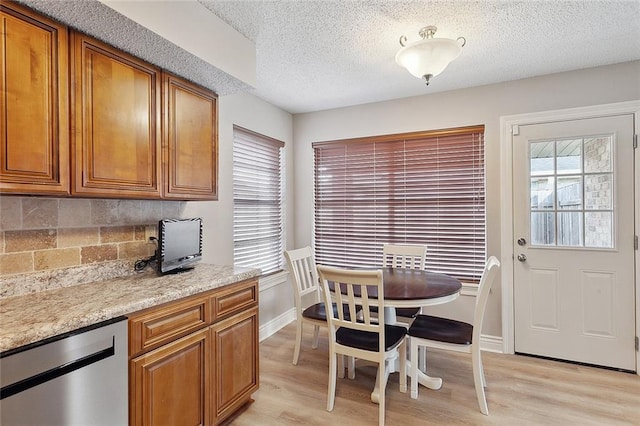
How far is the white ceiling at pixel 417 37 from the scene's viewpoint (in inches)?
76.1

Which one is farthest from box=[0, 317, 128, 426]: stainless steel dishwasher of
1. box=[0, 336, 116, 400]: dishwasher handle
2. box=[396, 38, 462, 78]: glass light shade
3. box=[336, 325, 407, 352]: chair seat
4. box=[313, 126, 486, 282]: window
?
box=[313, 126, 486, 282]: window

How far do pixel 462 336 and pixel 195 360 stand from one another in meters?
1.75

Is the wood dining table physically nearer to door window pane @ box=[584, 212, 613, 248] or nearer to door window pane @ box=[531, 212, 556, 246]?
door window pane @ box=[531, 212, 556, 246]

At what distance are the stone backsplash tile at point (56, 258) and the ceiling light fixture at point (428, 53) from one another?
2.29 m

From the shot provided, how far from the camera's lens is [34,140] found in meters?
1.42

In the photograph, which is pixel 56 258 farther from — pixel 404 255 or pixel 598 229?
pixel 598 229

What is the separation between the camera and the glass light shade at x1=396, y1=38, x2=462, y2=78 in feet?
6.27

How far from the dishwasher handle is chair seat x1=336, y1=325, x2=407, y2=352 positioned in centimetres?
139

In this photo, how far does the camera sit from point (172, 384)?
1.66 metres

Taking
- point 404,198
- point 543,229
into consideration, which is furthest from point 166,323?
point 543,229

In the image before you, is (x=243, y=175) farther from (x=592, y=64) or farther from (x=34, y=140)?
(x=592, y=64)

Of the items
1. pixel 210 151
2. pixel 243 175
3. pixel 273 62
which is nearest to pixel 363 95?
pixel 273 62

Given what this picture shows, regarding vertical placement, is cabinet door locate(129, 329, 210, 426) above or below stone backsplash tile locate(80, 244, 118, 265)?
below

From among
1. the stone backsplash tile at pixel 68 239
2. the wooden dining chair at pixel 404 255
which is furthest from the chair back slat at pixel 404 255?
the stone backsplash tile at pixel 68 239
